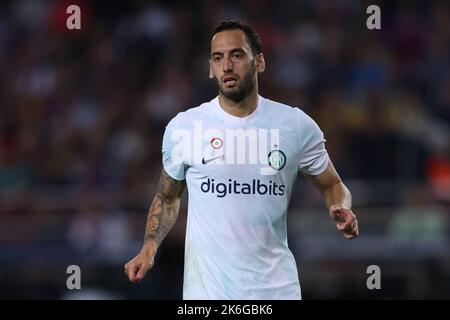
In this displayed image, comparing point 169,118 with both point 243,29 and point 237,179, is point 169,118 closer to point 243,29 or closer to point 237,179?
point 243,29

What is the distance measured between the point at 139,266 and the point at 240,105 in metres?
1.04

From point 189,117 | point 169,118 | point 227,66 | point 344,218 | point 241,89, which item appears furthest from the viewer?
point 169,118

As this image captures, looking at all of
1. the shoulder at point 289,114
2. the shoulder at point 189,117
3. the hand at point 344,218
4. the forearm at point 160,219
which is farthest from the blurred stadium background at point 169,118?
the hand at point 344,218

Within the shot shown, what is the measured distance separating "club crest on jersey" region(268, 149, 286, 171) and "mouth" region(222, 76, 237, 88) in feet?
1.38

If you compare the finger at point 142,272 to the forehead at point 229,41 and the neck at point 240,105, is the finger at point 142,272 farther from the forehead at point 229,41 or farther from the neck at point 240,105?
the forehead at point 229,41

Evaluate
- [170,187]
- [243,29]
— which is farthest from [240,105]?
[170,187]

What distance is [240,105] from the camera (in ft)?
21.1

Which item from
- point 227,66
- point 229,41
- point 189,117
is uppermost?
point 229,41

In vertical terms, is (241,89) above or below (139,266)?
above

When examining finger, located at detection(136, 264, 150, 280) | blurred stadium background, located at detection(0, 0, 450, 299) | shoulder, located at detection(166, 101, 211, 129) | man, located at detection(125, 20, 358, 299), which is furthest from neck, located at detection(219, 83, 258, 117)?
blurred stadium background, located at detection(0, 0, 450, 299)

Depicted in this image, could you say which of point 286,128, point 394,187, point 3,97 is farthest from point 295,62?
point 286,128

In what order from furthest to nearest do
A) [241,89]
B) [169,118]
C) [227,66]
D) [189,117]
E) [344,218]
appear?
1. [169,118]
2. [189,117]
3. [241,89]
4. [227,66]
5. [344,218]

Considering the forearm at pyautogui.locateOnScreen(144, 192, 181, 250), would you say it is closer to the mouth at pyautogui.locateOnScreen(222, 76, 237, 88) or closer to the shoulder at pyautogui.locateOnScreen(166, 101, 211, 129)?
the shoulder at pyautogui.locateOnScreen(166, 101, 211, 129)
